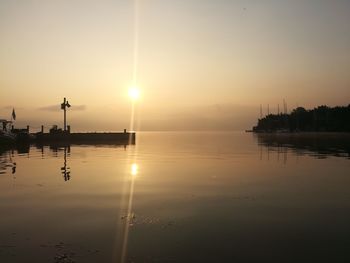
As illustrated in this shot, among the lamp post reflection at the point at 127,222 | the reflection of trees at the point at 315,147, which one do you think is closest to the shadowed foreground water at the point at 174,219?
the lamp post reflection at the point at 127,222

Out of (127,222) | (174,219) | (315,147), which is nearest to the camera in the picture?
(127,222)

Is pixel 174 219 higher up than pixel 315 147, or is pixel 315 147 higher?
pixel 315 147

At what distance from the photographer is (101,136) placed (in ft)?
307

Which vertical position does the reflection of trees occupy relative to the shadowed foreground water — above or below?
above

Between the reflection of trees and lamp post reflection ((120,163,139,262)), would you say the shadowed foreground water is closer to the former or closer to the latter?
lamp post reflection ((120,163,139,262))

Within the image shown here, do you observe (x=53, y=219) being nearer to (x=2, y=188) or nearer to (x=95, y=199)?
(x=95, y=199)

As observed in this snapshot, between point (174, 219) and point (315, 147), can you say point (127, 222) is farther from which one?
point (315, 147)

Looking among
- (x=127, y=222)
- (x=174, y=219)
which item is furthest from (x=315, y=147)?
(x=127, y=222)

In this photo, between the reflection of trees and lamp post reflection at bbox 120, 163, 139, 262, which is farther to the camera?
the reflection of trees

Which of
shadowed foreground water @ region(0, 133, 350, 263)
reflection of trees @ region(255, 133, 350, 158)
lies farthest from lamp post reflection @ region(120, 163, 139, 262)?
reflection of trees @ region(255, 133, 350, 158)

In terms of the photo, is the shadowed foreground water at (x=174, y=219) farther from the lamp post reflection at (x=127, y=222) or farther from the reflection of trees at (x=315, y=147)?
the reflection of trees at (x=315, y=147)

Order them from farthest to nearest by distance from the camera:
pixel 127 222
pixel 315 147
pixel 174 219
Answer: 1. pixel 315 147
2. pixel 174 219
3. pixel 127 222

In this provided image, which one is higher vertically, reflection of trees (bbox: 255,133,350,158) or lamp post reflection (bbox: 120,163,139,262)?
reflection of trees (bbox: 255,133,350,158)

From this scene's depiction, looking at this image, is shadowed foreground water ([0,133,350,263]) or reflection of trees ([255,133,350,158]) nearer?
shadowed foreground water ([0,133,350,263])
